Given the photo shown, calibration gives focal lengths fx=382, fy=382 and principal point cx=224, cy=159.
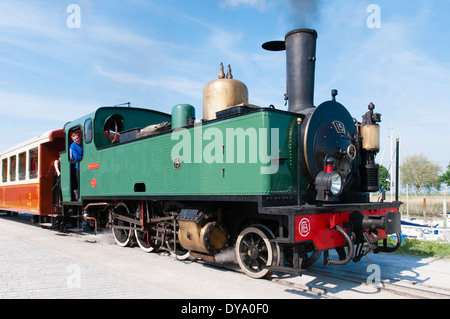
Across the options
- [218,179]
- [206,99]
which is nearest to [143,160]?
[206,99]

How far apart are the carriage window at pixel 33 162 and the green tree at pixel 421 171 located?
189 ft

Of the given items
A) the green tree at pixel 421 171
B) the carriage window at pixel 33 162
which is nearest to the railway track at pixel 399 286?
the carriage window at pixel 33 162

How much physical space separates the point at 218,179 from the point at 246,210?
605 mm

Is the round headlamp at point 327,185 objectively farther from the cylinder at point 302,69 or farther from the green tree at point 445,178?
the green tree at point 445,178

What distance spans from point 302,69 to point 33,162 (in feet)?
28.9

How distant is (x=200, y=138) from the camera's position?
532 centimetres

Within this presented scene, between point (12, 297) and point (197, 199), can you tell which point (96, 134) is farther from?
point (12, 297)

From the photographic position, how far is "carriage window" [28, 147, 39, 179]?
10749 millimetres

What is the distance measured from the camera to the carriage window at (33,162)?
10749 mm

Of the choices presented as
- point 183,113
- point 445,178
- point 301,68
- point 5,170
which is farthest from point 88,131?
point 445,178

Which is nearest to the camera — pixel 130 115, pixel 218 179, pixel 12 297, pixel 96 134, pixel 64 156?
pixel 12 297

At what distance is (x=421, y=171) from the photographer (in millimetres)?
60062

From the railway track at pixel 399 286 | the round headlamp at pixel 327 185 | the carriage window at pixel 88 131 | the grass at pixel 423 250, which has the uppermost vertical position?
the carriage window at pixel 88 131

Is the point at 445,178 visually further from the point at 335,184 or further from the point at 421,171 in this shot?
the point at 335,184
